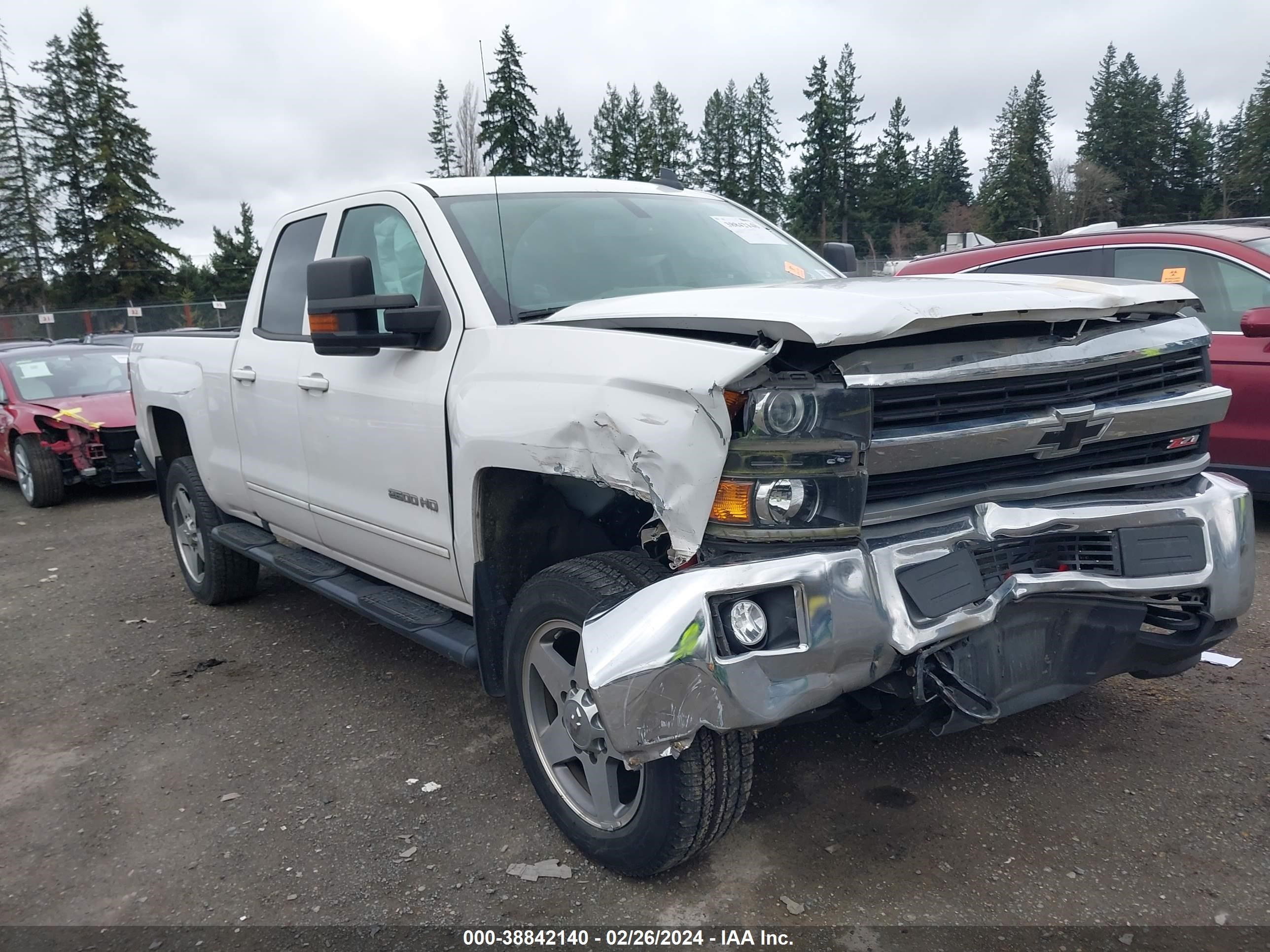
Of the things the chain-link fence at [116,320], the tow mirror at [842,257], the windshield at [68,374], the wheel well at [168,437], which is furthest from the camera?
the chain-link fence at [116,320]

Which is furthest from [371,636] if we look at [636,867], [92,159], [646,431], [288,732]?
[92,159]

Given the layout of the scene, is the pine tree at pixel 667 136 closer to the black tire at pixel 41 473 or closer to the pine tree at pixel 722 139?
the pine tree at pixel 722 139

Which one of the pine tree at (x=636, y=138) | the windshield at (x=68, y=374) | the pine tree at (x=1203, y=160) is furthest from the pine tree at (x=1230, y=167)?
the windshield at (x=68, y=374)

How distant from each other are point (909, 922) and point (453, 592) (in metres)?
1.73

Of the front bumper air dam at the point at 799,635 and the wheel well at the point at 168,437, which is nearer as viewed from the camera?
the front bumper air dam at the point at 799,635

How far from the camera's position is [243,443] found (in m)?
4.73

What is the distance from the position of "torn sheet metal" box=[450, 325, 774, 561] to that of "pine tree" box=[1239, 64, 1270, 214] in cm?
6430

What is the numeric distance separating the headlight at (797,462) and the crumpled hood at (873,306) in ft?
0.43

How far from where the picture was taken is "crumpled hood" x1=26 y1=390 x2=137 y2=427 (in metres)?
9.27

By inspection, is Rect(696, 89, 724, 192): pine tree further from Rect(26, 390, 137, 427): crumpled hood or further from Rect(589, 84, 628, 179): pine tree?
Rect(26, 390, 137, 427): crumpled hood

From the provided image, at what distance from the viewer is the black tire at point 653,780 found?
2459mm

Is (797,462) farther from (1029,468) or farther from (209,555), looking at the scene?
(209,555)

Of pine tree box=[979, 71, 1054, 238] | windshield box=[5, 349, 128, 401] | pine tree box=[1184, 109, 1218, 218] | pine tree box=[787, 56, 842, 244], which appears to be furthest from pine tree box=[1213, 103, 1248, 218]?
windshield box=[5, 349, 128, 401]

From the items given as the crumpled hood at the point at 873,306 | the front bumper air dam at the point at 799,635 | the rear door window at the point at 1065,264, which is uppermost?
the rear door window at the point at 1065,264
